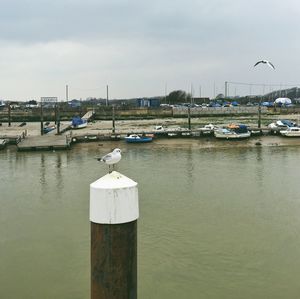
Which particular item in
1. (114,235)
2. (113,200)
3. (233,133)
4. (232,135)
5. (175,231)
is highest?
(113,200)

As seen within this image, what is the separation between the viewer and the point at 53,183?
75.7 feet

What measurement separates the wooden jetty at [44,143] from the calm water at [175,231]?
8.84 m

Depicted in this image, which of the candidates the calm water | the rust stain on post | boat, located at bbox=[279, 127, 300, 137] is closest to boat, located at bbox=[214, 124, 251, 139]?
boat, located at bbox=[279, 127, 300, 137]

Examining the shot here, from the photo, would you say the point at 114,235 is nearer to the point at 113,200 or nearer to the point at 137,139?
the point at 113,200

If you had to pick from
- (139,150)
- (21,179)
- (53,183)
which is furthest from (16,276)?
(139,150)

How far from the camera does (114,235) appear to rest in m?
2.88

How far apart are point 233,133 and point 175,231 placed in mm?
30417

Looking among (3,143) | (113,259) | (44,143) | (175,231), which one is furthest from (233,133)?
(113,259)

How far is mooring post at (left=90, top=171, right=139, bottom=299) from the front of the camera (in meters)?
2.80

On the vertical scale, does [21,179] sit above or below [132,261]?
below

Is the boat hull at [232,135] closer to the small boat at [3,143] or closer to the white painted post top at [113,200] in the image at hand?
the small boat at [3,143]

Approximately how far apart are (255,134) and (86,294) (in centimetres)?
3814

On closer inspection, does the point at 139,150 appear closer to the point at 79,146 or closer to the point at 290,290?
the point at 79,146

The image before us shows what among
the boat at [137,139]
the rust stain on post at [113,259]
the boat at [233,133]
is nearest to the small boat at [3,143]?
the boat at [137,139]
